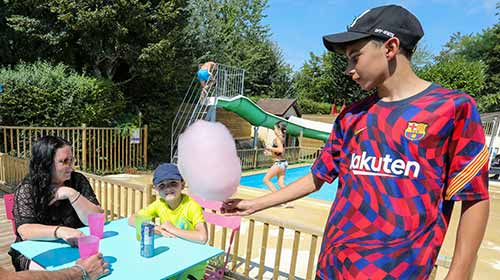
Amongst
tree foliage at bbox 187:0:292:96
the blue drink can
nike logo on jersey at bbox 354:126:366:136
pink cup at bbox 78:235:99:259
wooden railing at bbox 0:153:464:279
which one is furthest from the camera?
tree foliage at bbox 187:0:292:96

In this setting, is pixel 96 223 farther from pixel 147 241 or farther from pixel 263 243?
pixel 263 243

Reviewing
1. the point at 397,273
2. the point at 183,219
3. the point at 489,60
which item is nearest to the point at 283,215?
the point at 183,219

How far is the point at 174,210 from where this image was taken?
7.68 feet

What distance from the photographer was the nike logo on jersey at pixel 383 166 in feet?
3.05

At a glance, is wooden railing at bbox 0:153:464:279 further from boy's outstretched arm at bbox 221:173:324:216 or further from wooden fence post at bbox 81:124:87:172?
wooden fence post at bbox 81:124:87:172

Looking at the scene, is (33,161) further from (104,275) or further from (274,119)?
(274,119)

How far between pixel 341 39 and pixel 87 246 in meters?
1.55

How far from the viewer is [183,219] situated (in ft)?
7.54

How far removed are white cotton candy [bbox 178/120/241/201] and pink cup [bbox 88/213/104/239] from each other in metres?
0.75

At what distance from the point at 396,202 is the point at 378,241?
14 cm

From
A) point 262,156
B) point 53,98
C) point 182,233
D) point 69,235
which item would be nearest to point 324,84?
point 262,156

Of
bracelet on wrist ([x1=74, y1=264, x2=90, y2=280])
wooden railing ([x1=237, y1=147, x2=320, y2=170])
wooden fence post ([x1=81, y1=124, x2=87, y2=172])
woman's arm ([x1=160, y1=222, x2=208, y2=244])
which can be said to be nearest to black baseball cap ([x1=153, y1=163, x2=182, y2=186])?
woman's arm ([x1=160, y1=222, x2=208, y2=244])

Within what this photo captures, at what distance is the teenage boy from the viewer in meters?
0.88

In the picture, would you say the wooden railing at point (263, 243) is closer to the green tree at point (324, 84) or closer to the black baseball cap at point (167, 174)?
the black baseball cap at point (167, 174)
